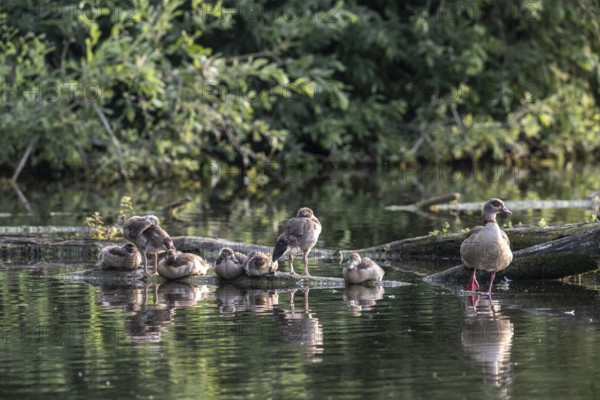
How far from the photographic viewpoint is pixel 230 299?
14914 millimetres

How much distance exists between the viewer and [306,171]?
1575 inches

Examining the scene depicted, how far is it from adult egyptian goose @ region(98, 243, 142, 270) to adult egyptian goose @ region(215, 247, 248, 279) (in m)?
1.08

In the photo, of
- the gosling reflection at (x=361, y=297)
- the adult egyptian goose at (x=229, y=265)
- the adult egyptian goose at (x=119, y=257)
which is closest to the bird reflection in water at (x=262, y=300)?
the adult egyptian goose at (x=229, y=265)

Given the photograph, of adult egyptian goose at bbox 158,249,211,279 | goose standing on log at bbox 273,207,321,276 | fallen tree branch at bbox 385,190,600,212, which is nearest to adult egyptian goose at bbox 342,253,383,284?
goose standing on log at bbox 273,207,321,276

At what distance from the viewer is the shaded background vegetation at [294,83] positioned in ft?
105

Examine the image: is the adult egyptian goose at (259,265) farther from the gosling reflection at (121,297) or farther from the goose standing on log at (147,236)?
the gosling reflection at (121,297)

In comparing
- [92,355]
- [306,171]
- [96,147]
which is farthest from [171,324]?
[306,171]

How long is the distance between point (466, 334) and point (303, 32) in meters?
24.5

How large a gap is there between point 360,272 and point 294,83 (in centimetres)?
1714

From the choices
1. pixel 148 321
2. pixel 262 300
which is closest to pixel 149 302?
pixel 262 300

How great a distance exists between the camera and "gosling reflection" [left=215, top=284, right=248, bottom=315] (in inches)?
557

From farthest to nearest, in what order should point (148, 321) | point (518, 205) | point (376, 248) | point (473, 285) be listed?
point (518, 205) → point (376, 248) → point (473, 285) → point (148, 321)

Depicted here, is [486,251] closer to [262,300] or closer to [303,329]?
[262,300]

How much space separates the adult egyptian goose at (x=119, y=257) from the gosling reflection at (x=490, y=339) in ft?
13.6
